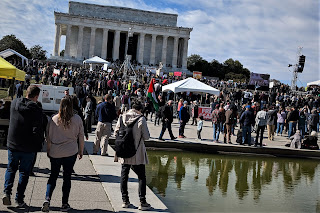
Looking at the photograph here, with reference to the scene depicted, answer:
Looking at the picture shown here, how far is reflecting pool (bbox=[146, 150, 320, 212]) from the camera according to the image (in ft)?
28.3

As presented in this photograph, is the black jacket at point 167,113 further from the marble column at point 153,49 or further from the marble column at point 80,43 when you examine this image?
the marble column at point 153,49

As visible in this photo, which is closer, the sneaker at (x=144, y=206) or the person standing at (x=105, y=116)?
the sneaker at (x=144, y=206)

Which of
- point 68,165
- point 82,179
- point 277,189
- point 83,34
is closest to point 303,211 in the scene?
point 277,189

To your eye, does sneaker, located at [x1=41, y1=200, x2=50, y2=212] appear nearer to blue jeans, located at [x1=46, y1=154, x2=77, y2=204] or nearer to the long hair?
blue jeans, located at [x1=46, y1=154, x2=77, y2=204]

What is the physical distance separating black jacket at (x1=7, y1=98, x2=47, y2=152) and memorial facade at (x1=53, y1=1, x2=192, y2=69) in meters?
75.2

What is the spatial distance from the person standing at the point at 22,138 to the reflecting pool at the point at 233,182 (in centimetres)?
312

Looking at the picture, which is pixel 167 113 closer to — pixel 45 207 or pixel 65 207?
pixel 65 207

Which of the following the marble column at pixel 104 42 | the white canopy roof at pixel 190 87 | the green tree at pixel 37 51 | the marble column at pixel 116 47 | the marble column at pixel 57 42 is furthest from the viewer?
the green tree at pixel 37 51

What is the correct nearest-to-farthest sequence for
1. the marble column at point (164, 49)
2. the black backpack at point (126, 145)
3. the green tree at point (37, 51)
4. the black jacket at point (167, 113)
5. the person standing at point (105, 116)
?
the black backpack at point (126, 145) → the person standing at point (105, 116) → the black jacket at point (167, 113) → the marble column at point (164, 49) → the green tree at point (37, 51)

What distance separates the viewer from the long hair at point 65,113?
5844mm

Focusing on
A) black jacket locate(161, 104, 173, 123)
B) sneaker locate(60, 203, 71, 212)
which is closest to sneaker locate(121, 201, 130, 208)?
sneaker locate(60, 203, 71, 212)

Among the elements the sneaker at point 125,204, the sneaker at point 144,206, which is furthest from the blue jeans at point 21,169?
the sneaker at point 144,206

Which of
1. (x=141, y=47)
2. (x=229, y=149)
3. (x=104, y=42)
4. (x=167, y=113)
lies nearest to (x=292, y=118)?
(x=229, y=149)

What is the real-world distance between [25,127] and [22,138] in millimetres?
175
